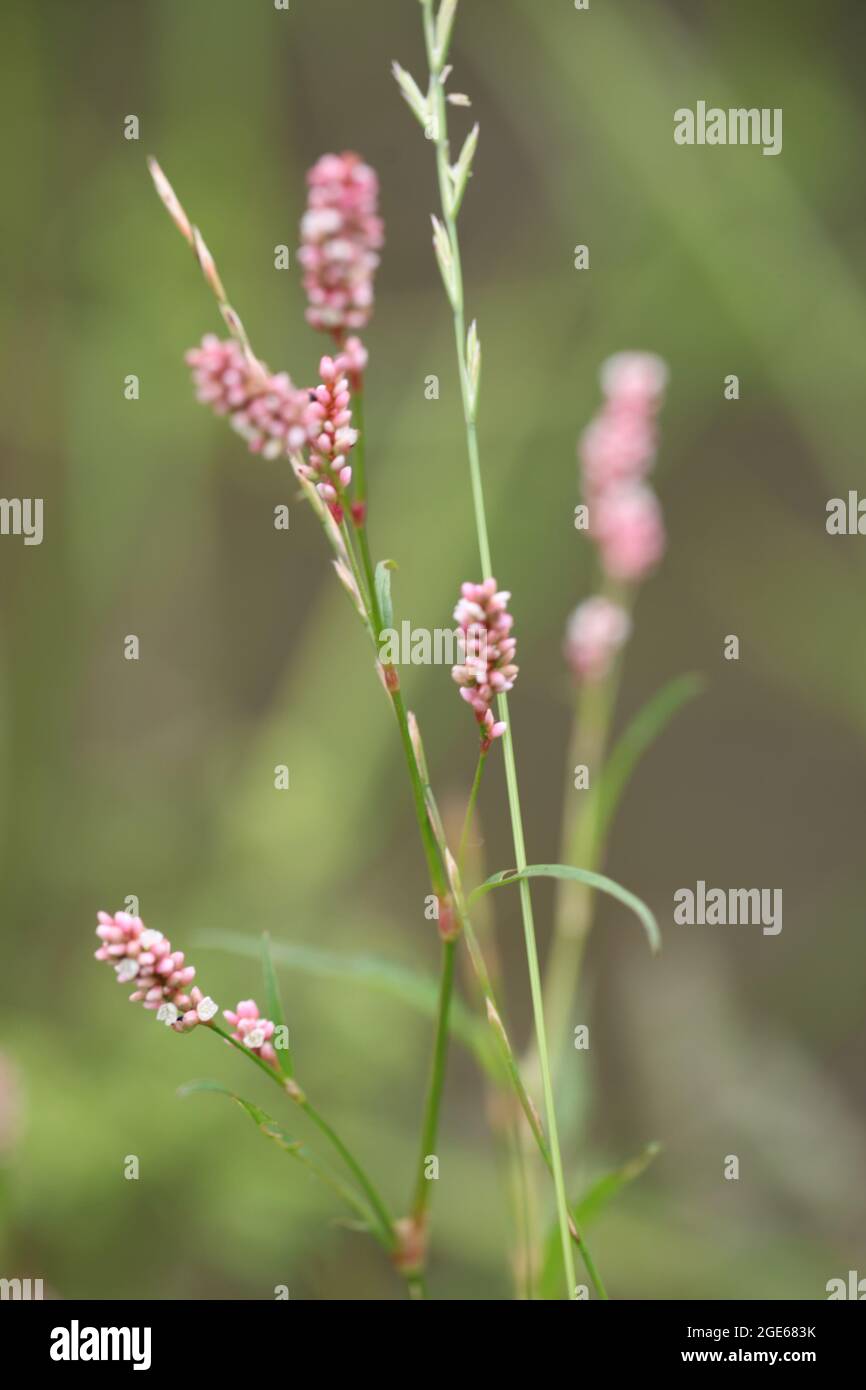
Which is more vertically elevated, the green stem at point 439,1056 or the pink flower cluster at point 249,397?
the pink flower cluster at point 249,397

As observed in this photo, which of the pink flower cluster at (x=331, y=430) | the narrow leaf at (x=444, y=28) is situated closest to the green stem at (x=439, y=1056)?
the pink flower cluster at (x=331, y=430)

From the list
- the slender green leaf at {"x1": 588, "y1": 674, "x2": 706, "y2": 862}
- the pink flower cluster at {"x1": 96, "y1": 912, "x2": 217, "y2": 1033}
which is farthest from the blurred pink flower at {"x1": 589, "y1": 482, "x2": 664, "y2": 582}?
the pink flower cluster at {"x1": 96, "y1": 912, "x2": 217, "y2": 1033}

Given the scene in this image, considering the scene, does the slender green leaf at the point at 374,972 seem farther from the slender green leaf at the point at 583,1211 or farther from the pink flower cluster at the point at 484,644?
the pink flower cluster at the point at 484,644

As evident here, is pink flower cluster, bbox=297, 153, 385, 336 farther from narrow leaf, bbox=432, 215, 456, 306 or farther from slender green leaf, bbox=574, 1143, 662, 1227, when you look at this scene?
slender green leaf, bbox=574, 1143, 662, 1227

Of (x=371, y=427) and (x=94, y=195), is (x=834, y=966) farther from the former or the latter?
(x=94, y=195)

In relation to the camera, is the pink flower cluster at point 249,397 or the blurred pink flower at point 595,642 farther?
the blurred pink flower at point 595,642

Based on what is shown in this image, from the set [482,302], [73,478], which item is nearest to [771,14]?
[482,302]
